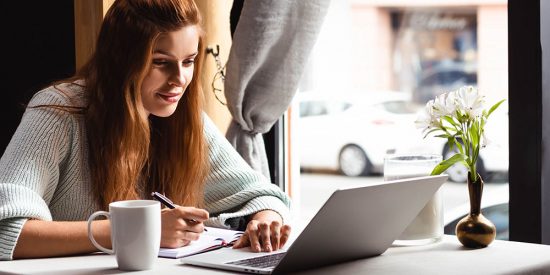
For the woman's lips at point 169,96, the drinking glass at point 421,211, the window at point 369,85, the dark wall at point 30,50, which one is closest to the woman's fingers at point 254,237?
the drinking glass at point 421,211

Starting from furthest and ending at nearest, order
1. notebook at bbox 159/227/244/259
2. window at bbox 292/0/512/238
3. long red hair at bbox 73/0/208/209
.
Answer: window at bbox 292/0/512/238 → long red hair at bbox 73/0/208/209 → notebook at bbox 159/227/244/259

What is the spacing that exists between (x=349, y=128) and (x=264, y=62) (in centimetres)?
64

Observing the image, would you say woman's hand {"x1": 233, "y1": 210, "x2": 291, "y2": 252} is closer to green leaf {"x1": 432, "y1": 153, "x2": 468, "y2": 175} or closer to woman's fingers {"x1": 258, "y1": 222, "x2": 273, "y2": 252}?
woman's fingers {"x1": 258, "y1": 222, "x2": 273, "y2": 252}

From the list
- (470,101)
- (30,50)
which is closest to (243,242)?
(470,101)

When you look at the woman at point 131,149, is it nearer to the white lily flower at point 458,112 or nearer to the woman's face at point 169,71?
the woman's face at point 169,71

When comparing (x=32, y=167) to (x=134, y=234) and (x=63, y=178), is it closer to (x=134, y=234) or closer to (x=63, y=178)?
(x=63, y=178)

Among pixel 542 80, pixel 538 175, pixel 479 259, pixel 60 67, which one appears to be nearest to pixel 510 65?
pixel 542 80

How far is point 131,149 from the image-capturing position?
1834 millimetres

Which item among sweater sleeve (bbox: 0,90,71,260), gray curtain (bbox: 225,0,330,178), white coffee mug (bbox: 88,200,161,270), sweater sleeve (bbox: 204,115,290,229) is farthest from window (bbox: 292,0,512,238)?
white coffee mug (bbox: 88,200,161,270)

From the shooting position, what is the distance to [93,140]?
181 centimetres

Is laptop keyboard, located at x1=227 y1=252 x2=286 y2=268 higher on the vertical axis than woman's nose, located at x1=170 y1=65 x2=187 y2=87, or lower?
lower

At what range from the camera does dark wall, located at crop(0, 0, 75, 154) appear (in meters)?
2.87

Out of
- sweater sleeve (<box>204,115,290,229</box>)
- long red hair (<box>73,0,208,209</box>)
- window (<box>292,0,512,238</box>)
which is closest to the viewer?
long red hair (<box>73,0,208,209</box>)

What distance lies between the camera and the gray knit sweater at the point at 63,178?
159 cm
